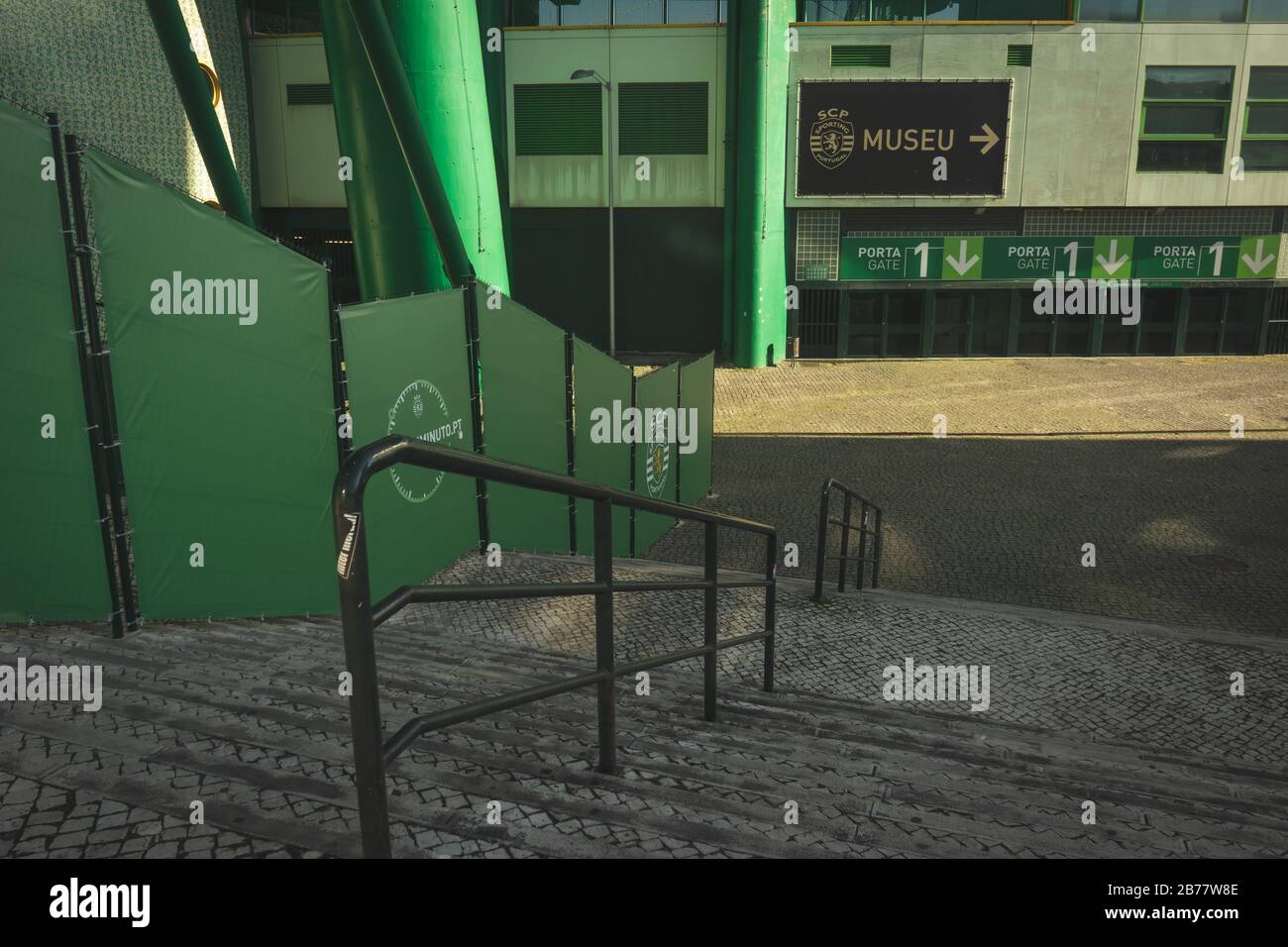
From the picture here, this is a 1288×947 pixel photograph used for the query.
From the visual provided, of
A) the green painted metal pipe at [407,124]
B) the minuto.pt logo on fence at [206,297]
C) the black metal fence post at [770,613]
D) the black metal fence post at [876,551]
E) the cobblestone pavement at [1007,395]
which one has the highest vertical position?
the green painted metal pipe at [407,124]

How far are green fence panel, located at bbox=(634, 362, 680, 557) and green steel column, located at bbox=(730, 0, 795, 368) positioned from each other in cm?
1396

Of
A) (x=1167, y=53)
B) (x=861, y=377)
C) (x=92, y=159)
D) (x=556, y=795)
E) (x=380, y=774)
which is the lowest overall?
(x=861, y=377)

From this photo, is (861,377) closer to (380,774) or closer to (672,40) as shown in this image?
(672,40)

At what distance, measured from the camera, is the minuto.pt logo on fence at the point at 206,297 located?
526 cm

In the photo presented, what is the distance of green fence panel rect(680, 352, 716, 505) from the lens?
14.2 metres

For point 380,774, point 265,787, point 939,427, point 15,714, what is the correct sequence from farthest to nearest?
point 939,427 → point 15,714 → point 265,787 → point 380,774

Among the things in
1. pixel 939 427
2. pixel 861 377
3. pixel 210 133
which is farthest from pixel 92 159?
pixel 861 377

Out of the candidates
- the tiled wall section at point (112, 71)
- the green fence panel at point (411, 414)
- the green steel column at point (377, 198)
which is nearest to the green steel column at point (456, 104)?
the green steel column at point (377, 198)

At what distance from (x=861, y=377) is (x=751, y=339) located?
3.18m

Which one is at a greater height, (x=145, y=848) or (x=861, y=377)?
(x=145, y=848)

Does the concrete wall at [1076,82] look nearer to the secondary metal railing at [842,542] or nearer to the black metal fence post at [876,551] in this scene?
the black metal fence post at [876,551]

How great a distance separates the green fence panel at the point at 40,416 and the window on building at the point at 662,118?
79.2 feet

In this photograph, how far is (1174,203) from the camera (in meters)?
27.3

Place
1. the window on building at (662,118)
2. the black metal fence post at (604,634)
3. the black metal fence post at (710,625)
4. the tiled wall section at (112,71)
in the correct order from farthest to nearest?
1. the window on building at (662,118)
2. the tiled wall section at (112,71)
3. the black metal fence post at (710,625)
4. the black metal fence post at (604,634)
